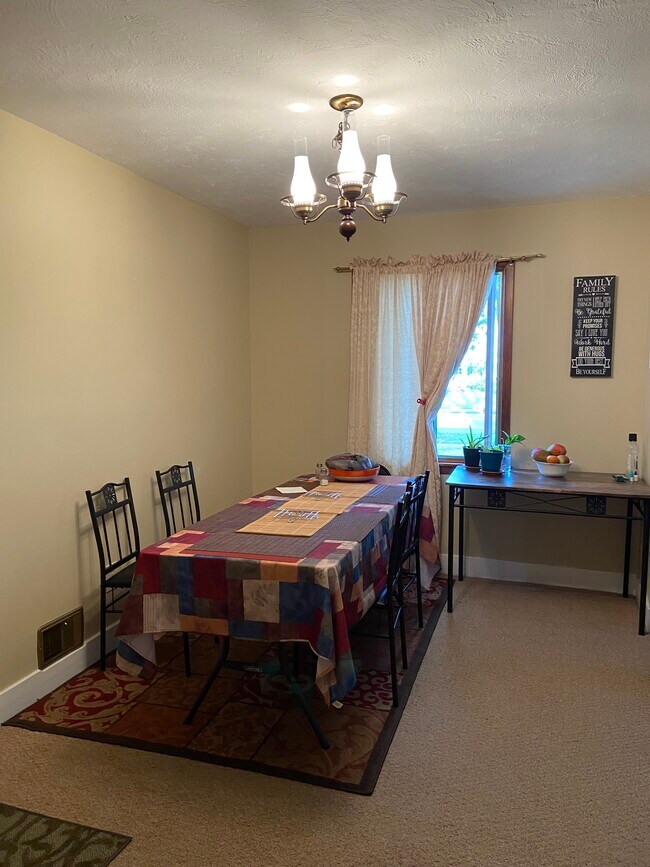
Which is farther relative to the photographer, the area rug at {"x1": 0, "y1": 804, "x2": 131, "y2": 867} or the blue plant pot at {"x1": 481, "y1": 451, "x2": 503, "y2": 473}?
the blue plant pot at {"x1": 481, "y1": 451, "x2": 503, "y2": 473}

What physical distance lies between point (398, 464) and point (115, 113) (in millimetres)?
2849

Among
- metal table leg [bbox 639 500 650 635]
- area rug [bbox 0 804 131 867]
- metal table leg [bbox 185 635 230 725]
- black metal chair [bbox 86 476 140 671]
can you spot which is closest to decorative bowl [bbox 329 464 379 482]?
black metal chair [bbox 86 476 140 671]

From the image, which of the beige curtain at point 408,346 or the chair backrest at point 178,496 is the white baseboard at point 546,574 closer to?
the beige curtain at point 408,346

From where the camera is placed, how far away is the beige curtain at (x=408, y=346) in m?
4.34

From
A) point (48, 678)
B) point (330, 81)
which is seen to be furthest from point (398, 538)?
point (330, 81)

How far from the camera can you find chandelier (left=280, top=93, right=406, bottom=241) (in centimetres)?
243

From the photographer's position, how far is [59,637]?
3.06 metres

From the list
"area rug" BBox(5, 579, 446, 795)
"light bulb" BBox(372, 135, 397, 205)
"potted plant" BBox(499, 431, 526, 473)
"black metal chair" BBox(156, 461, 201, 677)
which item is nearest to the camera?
"area rug" BBox(5, 579, 446, 795)

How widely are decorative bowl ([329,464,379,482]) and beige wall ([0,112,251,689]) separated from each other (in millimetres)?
997

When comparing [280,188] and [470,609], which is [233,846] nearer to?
[470,609]

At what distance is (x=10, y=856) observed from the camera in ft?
6.47

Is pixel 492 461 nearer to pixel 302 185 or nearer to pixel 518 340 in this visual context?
pixel 518 340

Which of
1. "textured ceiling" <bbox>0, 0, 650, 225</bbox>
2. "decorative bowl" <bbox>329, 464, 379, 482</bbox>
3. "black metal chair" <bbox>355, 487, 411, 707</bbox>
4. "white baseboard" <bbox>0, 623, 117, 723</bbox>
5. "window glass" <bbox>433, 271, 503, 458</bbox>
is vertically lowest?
"white baseboard" <bbox>0, 623, 117, 723</bbox>

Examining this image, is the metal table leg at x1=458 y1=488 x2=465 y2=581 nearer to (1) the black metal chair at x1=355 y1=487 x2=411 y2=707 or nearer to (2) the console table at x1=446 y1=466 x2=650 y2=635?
(2) the console table at x1=446 y1=466 x2=650 y2=635
